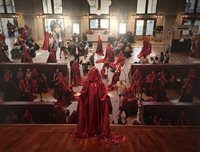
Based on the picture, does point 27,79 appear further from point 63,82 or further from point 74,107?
point 74,107

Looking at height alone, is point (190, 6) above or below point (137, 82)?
above

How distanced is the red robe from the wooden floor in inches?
8.4

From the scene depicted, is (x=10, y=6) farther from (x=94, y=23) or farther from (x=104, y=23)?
(x=104, y=23)

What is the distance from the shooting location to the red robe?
4.44 metres

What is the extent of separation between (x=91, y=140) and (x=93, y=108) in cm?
67

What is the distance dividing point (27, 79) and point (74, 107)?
2.14 m

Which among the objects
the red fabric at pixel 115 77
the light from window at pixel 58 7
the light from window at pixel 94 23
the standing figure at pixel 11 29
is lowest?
the red fabric at pixel 115 77

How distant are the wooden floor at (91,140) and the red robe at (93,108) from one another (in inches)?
8.4

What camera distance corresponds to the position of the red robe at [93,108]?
4.44m

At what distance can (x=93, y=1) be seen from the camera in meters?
17.7

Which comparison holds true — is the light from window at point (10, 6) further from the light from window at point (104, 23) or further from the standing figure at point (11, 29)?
the light from window at point (104, 23)

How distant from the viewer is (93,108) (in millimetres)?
4504

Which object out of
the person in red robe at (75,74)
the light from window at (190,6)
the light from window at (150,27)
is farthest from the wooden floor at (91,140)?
the light from window at (190,6)

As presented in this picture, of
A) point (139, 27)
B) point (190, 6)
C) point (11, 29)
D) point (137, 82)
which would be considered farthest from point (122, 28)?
point (137, 82)
